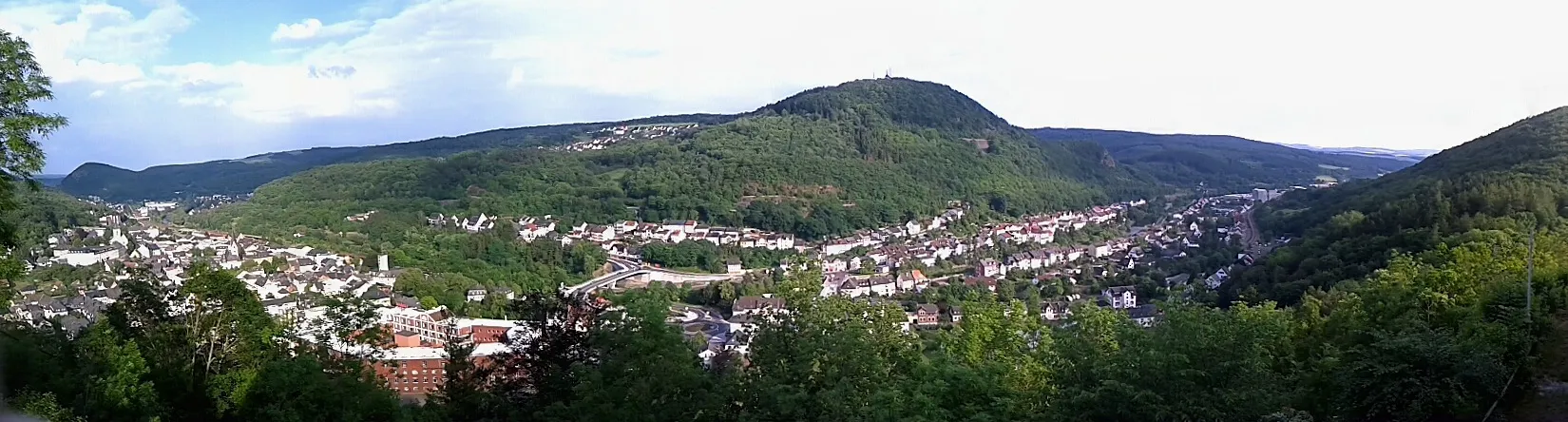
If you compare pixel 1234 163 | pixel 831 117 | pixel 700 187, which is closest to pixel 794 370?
pixel 700 187

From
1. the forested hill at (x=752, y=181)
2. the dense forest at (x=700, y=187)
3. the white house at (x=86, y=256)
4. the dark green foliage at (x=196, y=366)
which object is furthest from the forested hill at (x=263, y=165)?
the dark green foliage at (x=196, y=366)

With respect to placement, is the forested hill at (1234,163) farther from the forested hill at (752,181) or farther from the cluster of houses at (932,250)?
the cluster of houses at (932,250)

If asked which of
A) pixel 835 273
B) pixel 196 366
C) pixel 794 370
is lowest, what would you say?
pixel 835 273

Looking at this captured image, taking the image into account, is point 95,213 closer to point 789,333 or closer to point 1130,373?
point 789,333

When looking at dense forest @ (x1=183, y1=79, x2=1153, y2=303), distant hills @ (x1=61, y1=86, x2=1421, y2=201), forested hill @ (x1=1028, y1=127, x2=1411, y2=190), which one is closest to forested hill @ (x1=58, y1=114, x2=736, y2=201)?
distant hills @ (x1=61, y1=86, x2=1421, y2=201)

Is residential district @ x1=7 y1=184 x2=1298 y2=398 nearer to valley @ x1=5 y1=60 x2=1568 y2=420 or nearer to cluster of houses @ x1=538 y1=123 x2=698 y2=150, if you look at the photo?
valley @ x1=5 y1=60 x2=1568 y2=420

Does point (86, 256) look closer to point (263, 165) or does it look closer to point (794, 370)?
point (794, 370)
